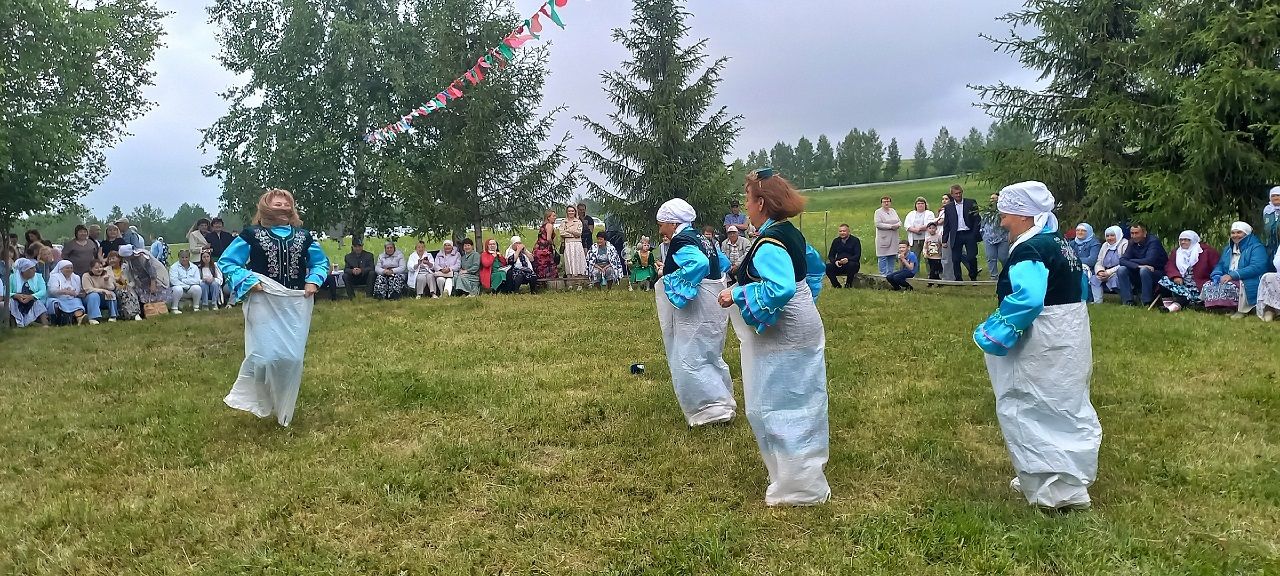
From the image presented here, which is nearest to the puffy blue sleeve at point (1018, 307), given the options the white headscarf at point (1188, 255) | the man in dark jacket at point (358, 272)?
the white headscarf at point (1188, 255)

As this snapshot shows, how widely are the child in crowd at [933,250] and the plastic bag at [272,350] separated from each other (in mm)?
11965

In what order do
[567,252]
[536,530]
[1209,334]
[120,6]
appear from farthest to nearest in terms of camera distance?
1. [120,6]
2. [567,252]
3. [1209,334]
4. [536,530]

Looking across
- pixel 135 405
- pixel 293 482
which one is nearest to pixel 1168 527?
pixel 293 482

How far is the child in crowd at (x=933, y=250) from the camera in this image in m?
15.0

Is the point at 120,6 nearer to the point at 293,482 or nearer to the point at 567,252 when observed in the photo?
the point at 567,252

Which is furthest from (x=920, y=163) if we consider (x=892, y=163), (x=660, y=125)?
(x=660, y=125)

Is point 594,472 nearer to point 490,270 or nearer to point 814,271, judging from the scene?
point 814,271

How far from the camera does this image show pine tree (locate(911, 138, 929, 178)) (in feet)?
272

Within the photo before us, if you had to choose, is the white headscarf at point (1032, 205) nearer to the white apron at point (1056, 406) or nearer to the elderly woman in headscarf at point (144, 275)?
the white apron at point (1056, 406)

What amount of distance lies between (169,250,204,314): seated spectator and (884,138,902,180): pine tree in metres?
75.6

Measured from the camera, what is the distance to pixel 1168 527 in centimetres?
404

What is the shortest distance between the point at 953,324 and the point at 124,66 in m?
20.0

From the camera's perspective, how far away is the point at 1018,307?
396 cm

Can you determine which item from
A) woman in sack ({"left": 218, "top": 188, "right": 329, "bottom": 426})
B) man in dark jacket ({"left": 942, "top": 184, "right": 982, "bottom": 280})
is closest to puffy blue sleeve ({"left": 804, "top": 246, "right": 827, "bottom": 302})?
woman in sack ({"left": 218, "top": 188, "right": 329, "bottom": 426})
